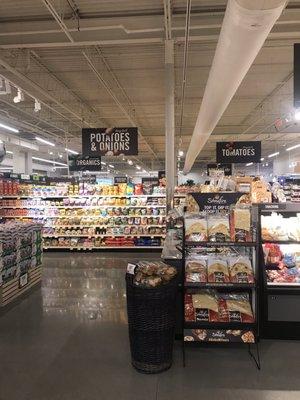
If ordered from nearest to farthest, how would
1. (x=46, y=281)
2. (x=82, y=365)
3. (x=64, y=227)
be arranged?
(x=82, y=365) → (x=46, y=281) → (x=64, y=227)

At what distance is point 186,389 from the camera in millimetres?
3234

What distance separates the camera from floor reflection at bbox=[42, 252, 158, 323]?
5438mm

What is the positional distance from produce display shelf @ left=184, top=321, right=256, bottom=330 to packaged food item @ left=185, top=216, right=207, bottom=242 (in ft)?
2.86

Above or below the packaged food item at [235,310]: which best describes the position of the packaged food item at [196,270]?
above

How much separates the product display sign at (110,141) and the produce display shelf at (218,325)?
5.72 meters

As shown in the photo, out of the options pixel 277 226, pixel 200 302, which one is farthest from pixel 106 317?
pixel 277 226

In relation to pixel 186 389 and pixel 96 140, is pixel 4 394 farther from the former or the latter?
pixel 96 140

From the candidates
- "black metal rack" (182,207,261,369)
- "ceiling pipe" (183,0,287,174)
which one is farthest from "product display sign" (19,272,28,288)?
"ceiling pipe" (183,0,287,174)

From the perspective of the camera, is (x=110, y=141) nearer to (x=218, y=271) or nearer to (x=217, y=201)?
(x=217, y=201)

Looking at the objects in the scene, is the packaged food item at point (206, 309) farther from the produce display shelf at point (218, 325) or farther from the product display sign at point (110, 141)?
the product display sign at point (110, 141)

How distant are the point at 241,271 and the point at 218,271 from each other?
244mm

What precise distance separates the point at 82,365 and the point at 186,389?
3.70 ft

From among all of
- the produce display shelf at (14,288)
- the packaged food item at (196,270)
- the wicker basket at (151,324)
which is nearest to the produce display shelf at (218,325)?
the wicker basket at (151,324)

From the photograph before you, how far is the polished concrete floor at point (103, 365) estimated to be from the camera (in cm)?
320
